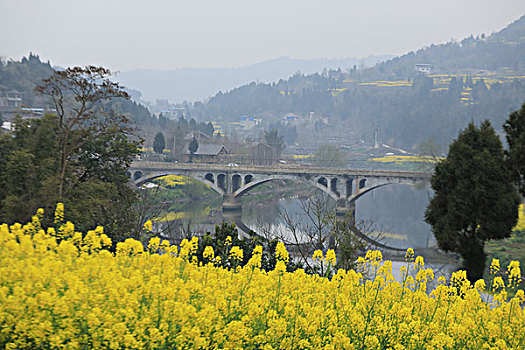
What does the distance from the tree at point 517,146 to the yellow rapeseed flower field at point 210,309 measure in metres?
13.8

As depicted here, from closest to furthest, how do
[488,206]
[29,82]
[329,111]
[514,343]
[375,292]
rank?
[514,343] → [375,292] → [488,206] → [29,82] → [329,111]

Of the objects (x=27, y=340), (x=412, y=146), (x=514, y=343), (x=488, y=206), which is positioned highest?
(x=27, y=340)

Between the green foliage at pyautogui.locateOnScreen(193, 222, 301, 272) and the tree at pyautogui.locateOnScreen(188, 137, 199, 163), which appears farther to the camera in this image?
the tree at pyautogui.locateOnScreen(188, 137, 199, 163)

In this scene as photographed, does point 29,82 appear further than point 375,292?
Yes

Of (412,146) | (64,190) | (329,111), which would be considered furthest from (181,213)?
(329,111)

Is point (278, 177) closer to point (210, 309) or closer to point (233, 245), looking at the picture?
point (233, 245)

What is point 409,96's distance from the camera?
124 meters

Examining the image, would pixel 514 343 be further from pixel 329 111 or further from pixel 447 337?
pixel 329 111

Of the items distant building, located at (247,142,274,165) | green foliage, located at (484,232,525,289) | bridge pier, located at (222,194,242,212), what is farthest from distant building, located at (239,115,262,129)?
Result: green foliage, located at (484,232,525,289)

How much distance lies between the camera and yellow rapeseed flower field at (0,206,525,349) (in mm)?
3994

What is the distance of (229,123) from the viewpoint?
146500mm

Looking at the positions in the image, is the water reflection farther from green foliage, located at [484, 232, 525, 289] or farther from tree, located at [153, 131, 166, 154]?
tree, located at [153, 131, 166, 154]

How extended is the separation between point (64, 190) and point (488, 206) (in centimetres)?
1390

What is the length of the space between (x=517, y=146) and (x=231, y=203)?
102 ft
